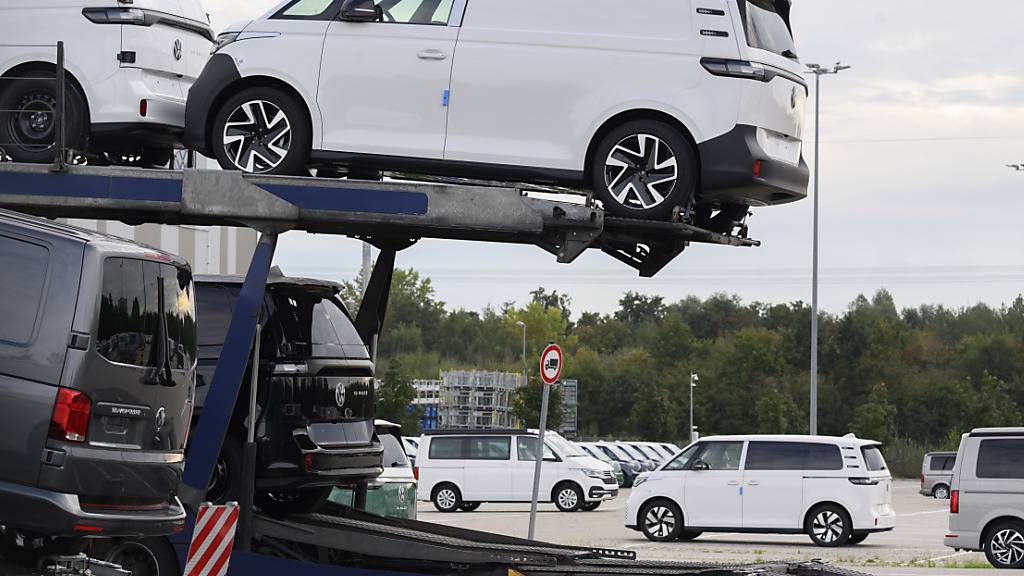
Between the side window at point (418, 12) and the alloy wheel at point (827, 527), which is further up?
the side window at point (418, 12)

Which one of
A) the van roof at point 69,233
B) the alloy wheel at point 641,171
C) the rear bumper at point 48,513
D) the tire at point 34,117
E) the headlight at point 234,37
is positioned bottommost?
the rear bumper at point 48,513

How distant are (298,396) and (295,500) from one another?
39.9 inches

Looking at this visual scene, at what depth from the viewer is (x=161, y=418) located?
7.59 metres

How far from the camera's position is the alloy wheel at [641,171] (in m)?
8.84

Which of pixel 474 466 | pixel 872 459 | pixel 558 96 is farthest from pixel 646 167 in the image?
pixel 474 466

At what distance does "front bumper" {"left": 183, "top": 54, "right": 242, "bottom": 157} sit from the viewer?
30.3ft

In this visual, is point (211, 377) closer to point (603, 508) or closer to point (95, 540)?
point (95, 540)

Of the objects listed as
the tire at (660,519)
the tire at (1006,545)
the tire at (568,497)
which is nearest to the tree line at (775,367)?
the tire at (568,497)

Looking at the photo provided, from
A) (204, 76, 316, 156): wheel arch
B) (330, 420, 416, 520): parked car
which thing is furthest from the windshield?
(330, 420, 416, 520): parked car

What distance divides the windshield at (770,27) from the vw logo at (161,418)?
13.1ft

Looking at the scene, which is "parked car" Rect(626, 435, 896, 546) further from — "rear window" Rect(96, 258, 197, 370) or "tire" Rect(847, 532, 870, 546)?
"rear window" Rect(96, 258, 197, 370)

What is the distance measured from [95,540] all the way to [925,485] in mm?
35447

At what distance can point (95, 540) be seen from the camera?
8.11m

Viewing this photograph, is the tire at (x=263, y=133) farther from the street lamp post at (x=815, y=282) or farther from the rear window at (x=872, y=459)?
the street lamp post at (x=815, y=282)
